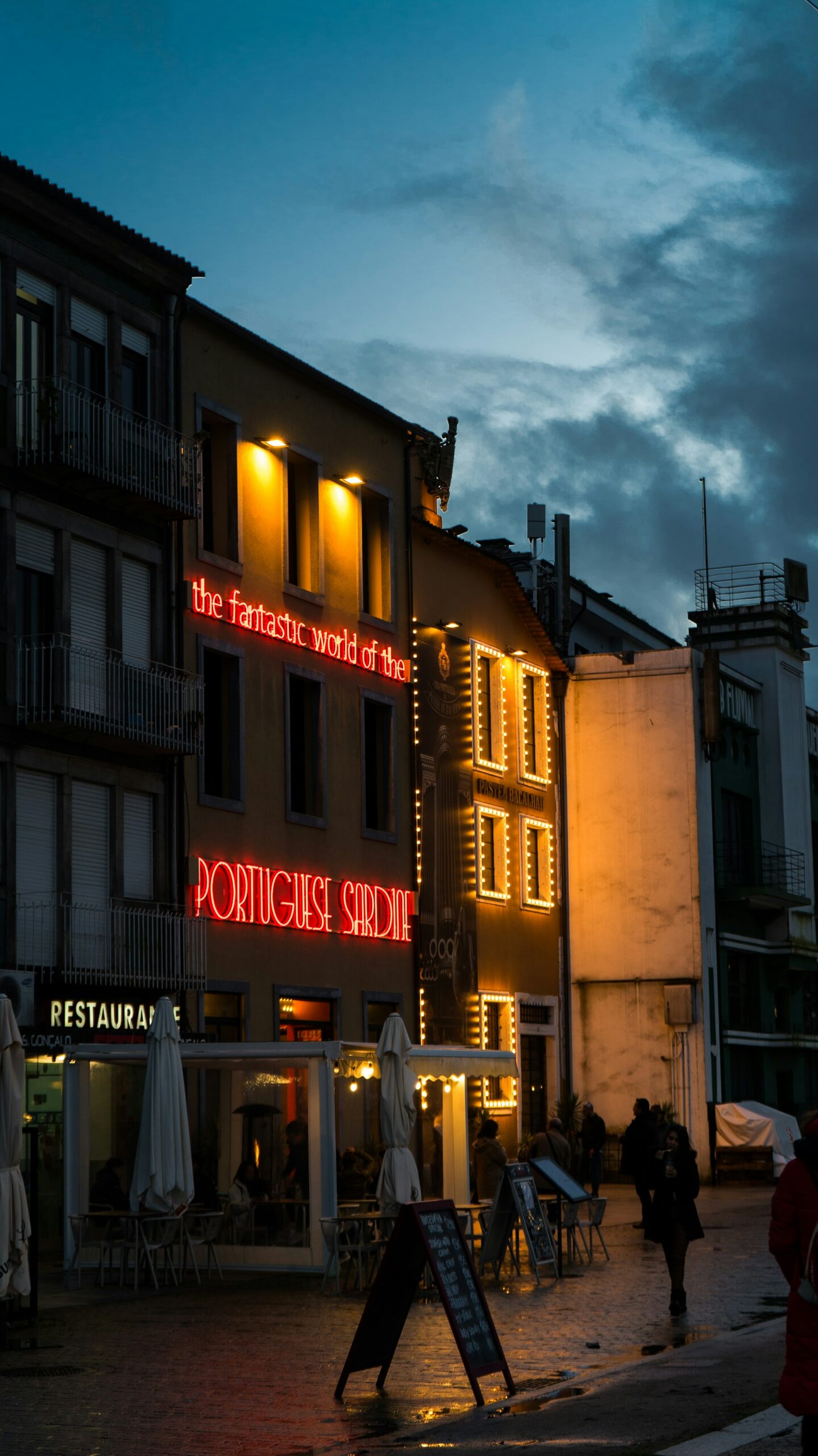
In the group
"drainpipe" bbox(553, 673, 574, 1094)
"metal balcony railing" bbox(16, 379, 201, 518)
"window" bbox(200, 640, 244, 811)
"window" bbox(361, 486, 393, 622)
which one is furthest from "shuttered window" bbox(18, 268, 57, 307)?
"drainpipe" bbox(553, 673, 574, 1094)

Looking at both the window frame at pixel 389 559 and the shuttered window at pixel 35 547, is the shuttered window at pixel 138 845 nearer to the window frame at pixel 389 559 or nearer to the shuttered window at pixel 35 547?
the shuttered window at pixel 35 547

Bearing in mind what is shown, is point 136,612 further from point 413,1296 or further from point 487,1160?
point 413,1296

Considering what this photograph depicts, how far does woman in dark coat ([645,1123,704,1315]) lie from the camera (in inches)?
662

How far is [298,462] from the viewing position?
32.3m

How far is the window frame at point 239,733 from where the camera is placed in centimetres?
2870

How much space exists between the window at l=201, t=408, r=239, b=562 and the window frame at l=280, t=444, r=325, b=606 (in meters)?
1.29

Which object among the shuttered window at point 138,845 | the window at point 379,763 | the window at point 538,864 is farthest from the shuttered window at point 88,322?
the window at point 538,864

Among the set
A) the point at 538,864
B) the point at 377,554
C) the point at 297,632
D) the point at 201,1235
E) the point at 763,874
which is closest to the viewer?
the point at 201,1235

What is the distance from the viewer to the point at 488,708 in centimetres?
3772

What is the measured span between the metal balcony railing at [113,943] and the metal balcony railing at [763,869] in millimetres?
18175

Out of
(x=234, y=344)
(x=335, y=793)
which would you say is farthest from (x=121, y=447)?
(x=335, y=793)

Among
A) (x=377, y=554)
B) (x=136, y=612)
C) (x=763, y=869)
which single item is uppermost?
(x=377, y=554)

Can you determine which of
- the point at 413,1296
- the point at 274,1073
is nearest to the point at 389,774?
the point at 274,1073

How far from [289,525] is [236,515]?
1935 millimetres
